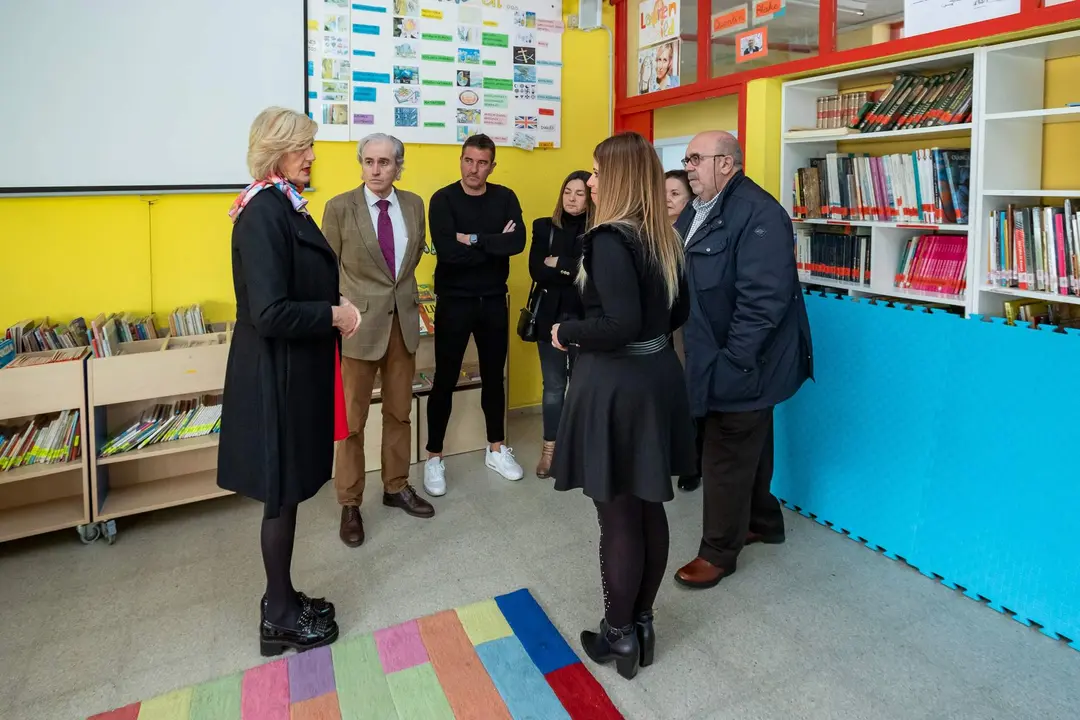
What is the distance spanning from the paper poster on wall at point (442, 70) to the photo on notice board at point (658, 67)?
51 cm

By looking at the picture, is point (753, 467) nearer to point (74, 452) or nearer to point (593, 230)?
point (593, 230)

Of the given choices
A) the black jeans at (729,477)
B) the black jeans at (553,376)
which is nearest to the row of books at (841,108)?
the black jeans at (729,477)

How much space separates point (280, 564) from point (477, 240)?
5.80 feet

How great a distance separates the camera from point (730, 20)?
3.97 meters

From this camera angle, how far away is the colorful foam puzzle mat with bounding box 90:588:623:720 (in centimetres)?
212

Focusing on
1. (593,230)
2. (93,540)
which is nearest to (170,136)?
(93,540)

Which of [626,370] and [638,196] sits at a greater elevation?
[638,196]

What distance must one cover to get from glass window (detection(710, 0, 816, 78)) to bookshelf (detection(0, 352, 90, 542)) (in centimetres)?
334

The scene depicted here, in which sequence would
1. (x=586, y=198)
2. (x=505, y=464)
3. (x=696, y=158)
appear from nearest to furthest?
(x=696, y=158)
(x=586, y=198)
(x=505, y=464)

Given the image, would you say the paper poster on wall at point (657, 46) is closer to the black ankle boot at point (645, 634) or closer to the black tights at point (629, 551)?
the black tights at point (629, 551)

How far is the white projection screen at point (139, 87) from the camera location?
130 inches

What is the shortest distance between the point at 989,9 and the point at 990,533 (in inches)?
72.4

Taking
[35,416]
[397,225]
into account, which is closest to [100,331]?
[35,416]

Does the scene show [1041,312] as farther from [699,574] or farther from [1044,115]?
[699,574]
